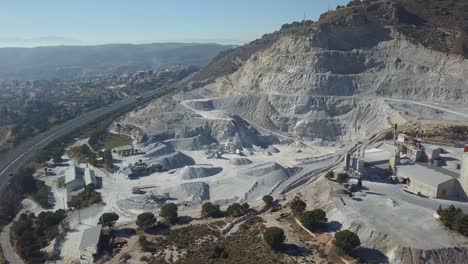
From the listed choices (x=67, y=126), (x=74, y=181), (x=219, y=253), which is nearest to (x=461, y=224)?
(x=219, y=253)

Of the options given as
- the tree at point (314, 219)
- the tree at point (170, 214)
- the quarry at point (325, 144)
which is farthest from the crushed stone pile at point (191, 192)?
the tree at point (314, 219)

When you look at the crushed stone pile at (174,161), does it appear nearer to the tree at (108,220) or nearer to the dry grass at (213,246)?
the tree at (108,220)

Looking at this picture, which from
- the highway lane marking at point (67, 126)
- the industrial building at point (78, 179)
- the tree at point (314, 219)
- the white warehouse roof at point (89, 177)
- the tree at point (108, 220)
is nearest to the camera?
the tree at point (314, 219)

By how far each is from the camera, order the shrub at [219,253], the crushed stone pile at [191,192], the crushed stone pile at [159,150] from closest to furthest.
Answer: the shrub at [219,253]
the crushed stone pile at [191,192]
the crushed stone pile at [159,150]

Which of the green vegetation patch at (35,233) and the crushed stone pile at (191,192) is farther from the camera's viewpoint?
the crushed stone pile at (191,192)

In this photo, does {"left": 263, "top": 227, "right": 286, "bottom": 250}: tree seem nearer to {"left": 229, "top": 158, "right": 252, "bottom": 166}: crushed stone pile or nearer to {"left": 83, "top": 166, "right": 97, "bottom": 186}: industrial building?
{"left": 229, "top": 158, "right": 252, "bottom": 166}: crushed stone pile

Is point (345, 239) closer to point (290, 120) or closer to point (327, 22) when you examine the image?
point (290, 120)
